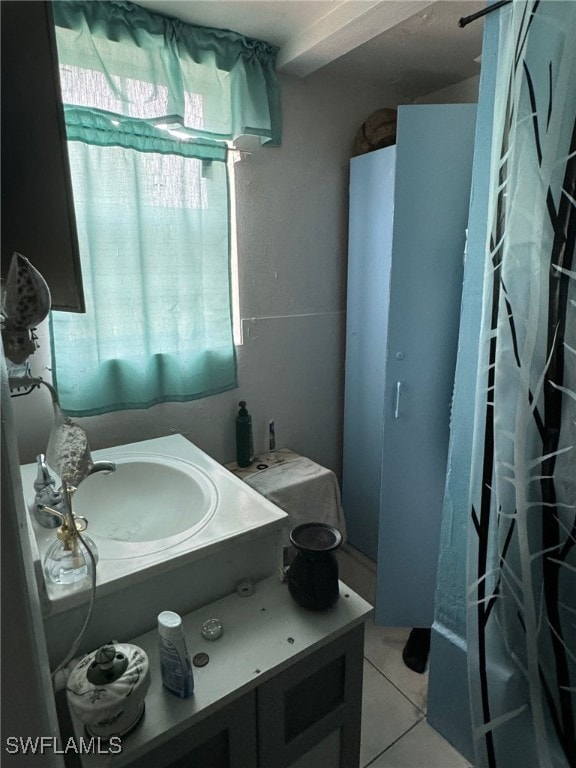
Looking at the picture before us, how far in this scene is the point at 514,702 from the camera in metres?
1.05

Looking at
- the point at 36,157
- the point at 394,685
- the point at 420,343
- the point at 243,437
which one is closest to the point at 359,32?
the point at 420,343

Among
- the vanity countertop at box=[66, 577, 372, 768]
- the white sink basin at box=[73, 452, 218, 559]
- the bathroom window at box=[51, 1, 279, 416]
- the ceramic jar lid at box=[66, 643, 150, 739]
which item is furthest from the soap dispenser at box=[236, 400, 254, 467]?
the ceramic jar lid at box=[66, 643, 150, 739]

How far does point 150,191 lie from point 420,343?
1.03 m

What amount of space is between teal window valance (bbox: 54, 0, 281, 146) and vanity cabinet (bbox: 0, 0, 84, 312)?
92 cm

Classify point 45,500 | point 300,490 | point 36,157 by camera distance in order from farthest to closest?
point 300,490, point 45,500, point 36,157

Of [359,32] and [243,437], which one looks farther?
[243,437]

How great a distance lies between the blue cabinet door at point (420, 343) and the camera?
4.58 feet

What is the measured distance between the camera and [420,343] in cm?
151

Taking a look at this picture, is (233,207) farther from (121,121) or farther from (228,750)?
(228,750)

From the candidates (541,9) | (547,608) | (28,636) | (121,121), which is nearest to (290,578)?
(547,608)

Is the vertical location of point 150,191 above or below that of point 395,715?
above

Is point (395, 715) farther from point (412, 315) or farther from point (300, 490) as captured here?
point (412, 315)

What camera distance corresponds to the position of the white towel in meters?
1.68

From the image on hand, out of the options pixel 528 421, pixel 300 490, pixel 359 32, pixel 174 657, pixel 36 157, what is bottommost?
pixel 300 490
